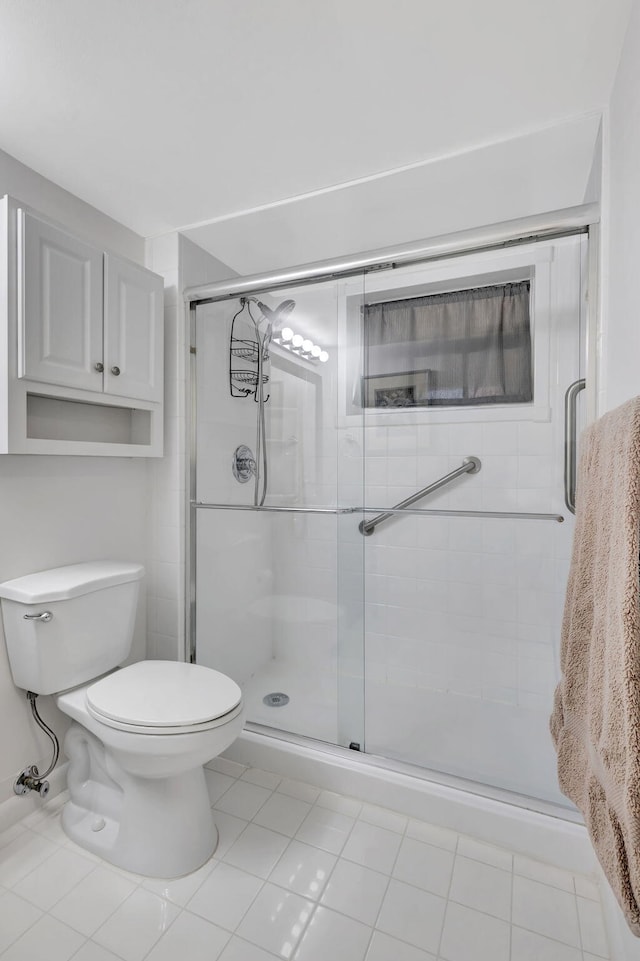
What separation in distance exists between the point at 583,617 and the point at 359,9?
1347 millimetres

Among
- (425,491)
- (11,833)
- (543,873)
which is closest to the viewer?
(543,873)

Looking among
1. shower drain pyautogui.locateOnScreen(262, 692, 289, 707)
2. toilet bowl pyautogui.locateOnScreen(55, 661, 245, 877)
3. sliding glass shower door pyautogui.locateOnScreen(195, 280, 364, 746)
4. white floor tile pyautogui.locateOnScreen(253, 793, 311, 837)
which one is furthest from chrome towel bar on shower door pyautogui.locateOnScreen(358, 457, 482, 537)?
white floor tile pyautogui.locateOnScreen(253, 793, 311, 837)

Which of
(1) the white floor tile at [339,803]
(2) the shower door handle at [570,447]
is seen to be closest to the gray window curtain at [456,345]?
(2) the shower door handle at [570,447]

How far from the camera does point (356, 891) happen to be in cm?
130

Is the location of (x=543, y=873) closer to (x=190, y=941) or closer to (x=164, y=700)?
(x=190, y=941)

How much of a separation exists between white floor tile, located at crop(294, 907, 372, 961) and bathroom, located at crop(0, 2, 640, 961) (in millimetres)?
22

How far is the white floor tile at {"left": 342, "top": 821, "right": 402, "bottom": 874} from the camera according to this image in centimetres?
139

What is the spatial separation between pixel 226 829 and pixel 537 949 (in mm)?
893

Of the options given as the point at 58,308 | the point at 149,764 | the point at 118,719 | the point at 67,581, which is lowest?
the point at 149,764

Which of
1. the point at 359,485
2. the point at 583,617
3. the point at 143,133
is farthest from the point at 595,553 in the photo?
the point at 143,133

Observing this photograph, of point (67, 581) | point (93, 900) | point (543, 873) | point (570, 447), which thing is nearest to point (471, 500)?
point (570, 447)

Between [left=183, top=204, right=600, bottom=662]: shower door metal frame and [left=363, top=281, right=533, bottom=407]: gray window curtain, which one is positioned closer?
[left=183, top=204, right=600, bottom=662]: shower door metal frame

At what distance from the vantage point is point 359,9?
3.48 ft

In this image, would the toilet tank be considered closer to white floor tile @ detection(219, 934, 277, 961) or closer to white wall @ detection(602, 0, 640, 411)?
white floor tile @ detection(219, 934, 277, 961)
